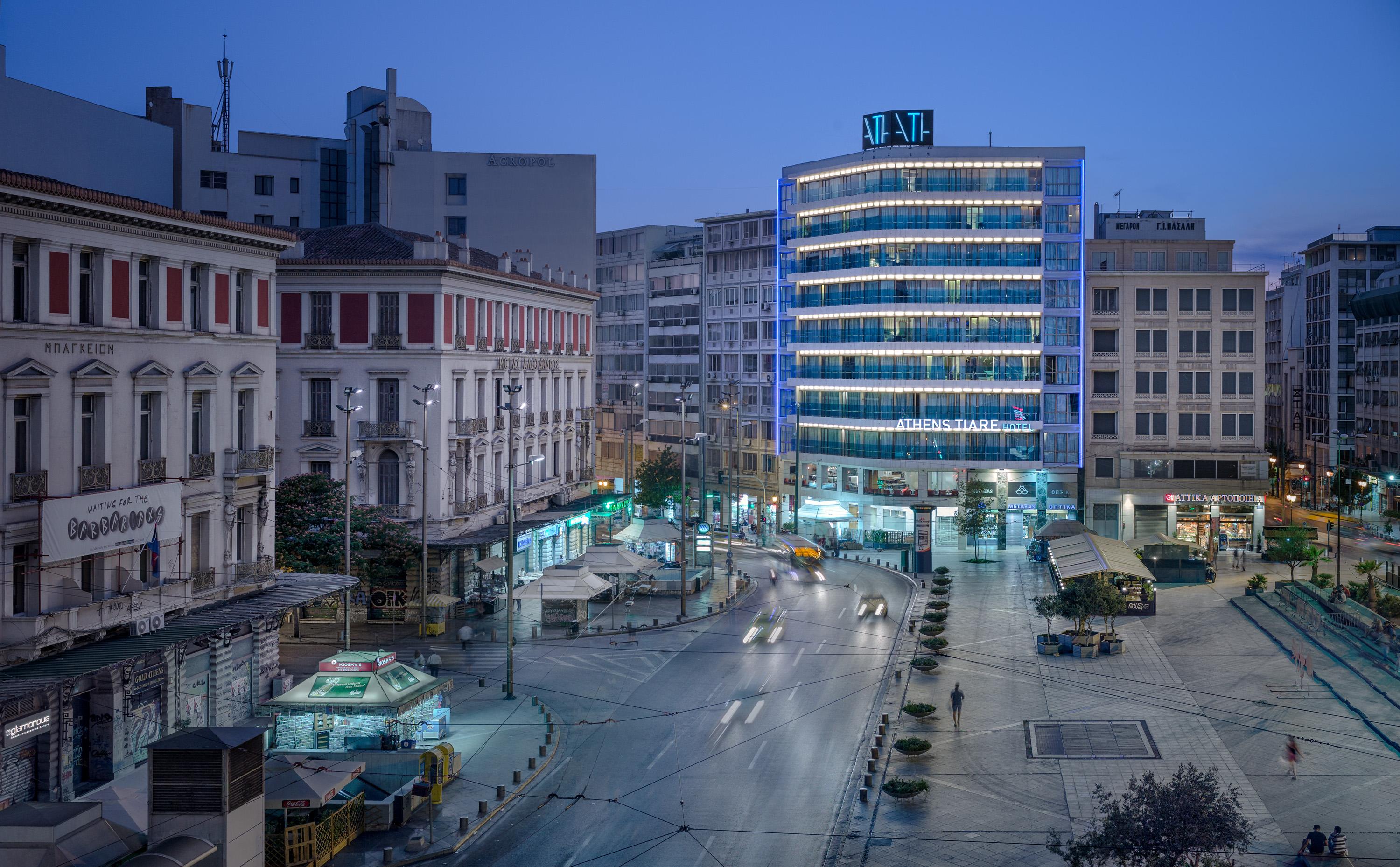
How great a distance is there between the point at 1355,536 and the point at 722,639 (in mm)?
59840

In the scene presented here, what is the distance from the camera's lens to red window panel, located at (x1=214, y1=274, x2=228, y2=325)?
1610 inches

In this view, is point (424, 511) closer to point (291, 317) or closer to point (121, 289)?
point (291, 317)

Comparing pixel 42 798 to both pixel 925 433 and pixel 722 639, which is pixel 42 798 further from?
pixel 925 433

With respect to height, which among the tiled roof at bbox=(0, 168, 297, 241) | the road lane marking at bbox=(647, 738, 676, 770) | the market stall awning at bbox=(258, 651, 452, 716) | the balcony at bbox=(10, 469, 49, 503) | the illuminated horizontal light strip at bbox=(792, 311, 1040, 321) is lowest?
the road lane marking at bbox=(647, 738, 676, 770)

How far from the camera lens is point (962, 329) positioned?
86.8 meters

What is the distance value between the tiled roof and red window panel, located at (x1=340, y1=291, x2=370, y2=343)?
53.1ft

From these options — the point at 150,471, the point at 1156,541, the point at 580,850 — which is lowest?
the point at 580,850

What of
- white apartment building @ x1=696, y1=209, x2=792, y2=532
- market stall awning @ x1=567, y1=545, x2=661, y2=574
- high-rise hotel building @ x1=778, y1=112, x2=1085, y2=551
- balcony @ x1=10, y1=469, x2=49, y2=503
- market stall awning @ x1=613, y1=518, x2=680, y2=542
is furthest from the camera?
white apartment building @ x1=696, y1=209, x2=792, y2=532

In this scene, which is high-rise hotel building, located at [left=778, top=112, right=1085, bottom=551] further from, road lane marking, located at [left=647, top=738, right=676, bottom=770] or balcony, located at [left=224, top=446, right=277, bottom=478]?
road lane marking, located at [left=647, top=738, right=676, bottom=770]

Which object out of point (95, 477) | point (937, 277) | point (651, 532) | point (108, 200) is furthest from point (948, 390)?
point (95, 477)

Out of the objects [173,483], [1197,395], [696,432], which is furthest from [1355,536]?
[173,483]

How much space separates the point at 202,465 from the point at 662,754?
17002mm

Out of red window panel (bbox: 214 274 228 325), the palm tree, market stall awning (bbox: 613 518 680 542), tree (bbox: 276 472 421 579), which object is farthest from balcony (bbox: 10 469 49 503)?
the palm tree

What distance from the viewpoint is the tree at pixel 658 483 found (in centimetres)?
9800
